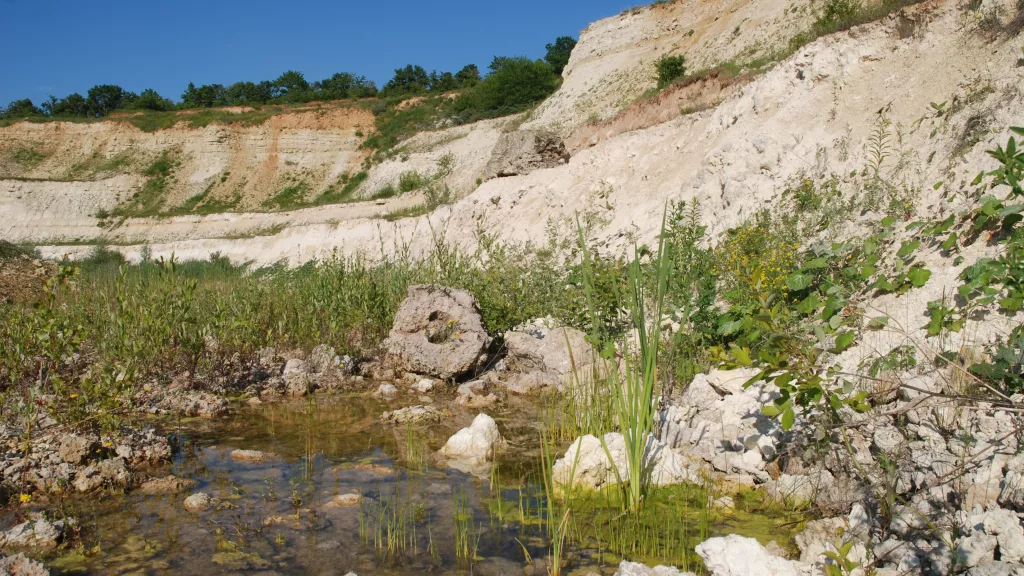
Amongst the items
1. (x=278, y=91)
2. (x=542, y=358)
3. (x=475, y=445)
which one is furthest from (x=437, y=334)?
(x=278, y=91)

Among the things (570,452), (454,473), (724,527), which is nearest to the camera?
(724,527)

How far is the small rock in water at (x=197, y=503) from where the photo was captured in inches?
164

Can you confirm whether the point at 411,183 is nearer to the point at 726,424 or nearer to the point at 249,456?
the point at 249,456

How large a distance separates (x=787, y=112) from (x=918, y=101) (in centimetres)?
266

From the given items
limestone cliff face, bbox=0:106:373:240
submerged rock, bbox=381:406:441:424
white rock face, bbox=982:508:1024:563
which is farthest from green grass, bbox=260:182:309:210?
white rock face, bbox=982:508:1024:563

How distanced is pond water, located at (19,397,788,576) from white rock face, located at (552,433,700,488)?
0.54 ft

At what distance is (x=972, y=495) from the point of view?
3.15 m

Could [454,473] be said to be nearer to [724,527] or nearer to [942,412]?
[724,527]

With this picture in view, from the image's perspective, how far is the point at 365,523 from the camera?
3.96 metres

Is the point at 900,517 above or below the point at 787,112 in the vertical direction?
below

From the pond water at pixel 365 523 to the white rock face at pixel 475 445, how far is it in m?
0.15

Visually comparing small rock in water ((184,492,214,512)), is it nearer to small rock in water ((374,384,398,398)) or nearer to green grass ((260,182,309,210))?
small rock in water ((374,384,398,398))

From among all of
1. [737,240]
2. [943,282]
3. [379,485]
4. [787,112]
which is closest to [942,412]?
[943,282]

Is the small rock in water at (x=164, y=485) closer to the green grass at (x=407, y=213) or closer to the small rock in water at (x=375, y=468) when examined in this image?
the small rock in water at (x=375, y=468)
